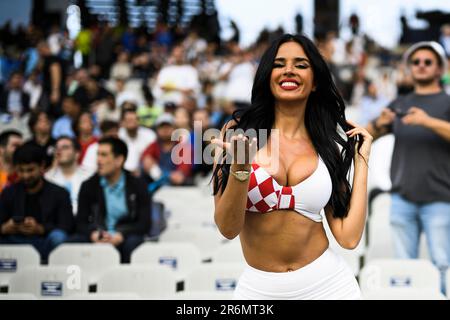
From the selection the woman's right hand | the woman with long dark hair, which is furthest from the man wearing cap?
the woman's right hand

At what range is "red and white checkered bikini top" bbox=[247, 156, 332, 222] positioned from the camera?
3.60 meters

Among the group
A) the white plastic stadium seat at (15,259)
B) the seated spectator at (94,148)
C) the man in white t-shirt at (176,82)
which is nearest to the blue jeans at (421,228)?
the white plastic stadium seat at (15,259)

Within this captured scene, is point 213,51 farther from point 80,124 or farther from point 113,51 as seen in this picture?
point 80,124

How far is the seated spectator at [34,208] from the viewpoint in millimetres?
7484

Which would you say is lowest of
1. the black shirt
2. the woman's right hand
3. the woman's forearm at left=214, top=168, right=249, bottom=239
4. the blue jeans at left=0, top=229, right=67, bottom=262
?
the blue jeans at left=0, top=229, right=67, bottom=262

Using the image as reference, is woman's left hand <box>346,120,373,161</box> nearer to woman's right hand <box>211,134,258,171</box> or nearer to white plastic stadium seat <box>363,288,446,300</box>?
woman's right hand <box>211,134,258,171</box>

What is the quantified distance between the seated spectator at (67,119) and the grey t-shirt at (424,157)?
593cm

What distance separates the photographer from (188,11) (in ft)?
91.3

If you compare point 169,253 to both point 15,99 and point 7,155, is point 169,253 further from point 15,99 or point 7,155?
point 15,99

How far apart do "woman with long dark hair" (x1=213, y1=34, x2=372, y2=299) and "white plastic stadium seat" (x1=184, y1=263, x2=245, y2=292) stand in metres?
2.38

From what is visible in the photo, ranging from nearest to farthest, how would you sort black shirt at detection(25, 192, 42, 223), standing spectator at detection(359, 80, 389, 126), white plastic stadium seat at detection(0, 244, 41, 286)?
white plastic stadium seat at detection(0, 244, 41, 286) → black shirt at detection(25, 192, 42, 223) → standing spectator at detection(359, 80, 389, 126)

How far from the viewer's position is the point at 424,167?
21.7 feet

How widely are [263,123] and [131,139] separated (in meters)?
6.88

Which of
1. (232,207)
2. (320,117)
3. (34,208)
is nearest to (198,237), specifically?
(34,208)
